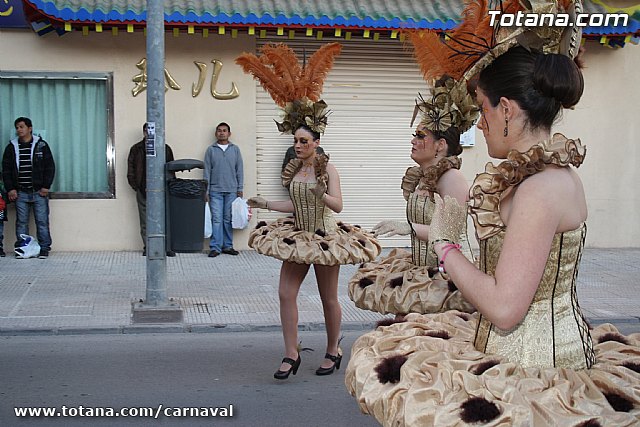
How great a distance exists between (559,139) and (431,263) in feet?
8.78

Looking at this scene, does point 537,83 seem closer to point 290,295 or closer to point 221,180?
point 290,295

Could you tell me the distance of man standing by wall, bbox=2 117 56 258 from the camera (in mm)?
12172

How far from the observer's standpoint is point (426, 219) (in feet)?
18.2

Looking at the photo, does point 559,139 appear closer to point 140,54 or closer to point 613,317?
point 613,317

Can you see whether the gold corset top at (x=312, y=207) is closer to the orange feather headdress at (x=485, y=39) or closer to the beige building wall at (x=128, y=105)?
the orange feather headdress at (x=485, y=39)

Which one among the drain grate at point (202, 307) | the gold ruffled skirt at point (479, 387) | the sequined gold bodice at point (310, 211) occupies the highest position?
the sequined gold bodice at point (310, 211)

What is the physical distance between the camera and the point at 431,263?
211 inches

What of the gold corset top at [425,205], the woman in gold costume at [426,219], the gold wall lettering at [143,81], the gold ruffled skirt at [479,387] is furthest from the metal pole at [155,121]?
the gold ruffled skirt at [479,387]

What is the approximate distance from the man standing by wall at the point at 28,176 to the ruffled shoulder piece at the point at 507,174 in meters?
10.6

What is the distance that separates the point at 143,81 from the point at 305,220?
6.96 m

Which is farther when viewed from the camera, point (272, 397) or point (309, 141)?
point (309, 141)

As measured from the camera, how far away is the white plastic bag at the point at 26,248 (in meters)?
12.2

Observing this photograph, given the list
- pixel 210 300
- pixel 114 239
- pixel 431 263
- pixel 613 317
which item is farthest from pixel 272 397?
pixel 114 239

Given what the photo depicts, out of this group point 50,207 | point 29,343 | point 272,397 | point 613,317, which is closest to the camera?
point 272,397
